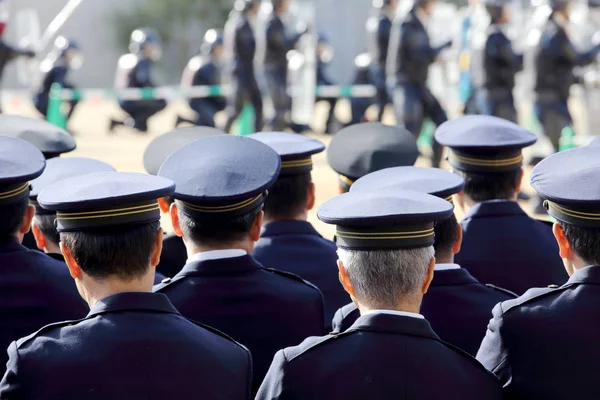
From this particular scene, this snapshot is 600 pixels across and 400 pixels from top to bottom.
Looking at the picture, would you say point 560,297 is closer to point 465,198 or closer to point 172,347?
point 172,347

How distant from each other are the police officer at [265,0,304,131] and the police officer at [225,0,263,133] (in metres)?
0.22

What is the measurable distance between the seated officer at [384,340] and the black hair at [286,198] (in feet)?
4.31

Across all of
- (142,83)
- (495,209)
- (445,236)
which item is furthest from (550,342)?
(142,83)

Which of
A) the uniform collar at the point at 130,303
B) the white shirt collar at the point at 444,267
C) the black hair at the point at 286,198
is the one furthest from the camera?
the black hair at the point at 286,198

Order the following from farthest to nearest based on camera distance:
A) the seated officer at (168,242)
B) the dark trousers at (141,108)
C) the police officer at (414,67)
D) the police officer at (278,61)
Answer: the dark trousers at (141,108), the police officer at (278,61), the police officer at (414,67), the seated officer at (168,242)

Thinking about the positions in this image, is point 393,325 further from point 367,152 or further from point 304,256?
point 367,152

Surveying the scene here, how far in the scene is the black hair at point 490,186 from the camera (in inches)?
154

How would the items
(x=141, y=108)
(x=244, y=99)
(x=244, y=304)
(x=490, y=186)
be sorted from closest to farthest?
(x=244, y=304) < (x=490, y=186) < (x=244, y=99) < (x=141, y=108)

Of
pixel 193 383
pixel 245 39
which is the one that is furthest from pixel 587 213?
pixel 245 39

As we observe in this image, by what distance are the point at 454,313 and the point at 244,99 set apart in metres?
9.99

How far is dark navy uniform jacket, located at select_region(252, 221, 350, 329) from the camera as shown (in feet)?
11.8

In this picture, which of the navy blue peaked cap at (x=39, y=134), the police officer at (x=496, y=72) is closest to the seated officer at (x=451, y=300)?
the navy blue peaked cap at (x=39, y=134)

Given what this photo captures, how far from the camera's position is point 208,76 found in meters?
15.8

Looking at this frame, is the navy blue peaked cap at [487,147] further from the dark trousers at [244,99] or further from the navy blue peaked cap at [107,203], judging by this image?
the dark trousers at [244,99]
